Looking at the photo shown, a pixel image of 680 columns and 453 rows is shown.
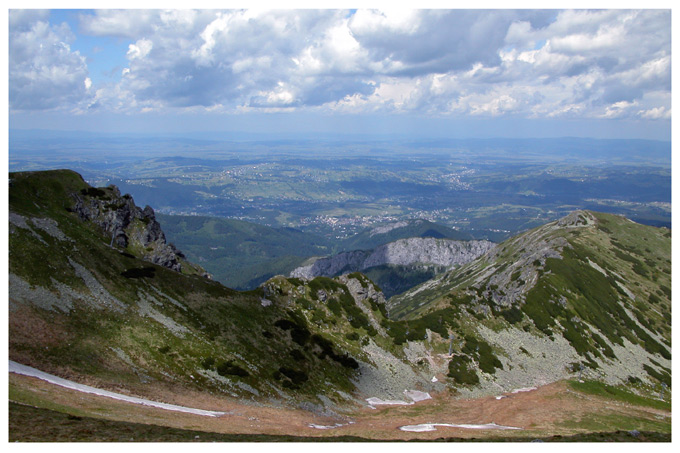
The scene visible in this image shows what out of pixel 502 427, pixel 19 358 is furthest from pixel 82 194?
pixel 502 427

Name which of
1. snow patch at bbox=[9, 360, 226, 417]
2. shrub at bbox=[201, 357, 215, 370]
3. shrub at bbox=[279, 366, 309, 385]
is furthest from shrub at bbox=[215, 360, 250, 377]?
snow patch at bbox=[9, 360, 226, 417]

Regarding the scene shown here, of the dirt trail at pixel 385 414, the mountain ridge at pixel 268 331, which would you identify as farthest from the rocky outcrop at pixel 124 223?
the dirt trail at pixel 385 414

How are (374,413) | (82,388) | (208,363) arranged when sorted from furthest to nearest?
1. (374,413)
2. (208,363)
3. (82,388)

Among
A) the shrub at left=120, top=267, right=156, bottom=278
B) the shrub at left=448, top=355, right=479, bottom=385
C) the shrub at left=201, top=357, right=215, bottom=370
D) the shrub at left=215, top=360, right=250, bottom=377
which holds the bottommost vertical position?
the shrub at left=448, top=355, right=479, bottom=385

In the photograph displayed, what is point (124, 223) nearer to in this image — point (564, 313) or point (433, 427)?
point (433, 427)

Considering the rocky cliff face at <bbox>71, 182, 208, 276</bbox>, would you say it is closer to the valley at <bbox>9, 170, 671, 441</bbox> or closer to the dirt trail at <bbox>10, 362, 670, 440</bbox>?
the valley at <bbox>9, 170, 671, 441</bbox>

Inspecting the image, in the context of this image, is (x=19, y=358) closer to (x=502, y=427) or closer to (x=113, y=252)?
(x=113, y=252)

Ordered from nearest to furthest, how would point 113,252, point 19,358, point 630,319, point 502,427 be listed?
point 19,358, point 502,427, point 113,252, point 630,319

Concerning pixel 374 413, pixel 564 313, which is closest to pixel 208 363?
pixel 374 413
